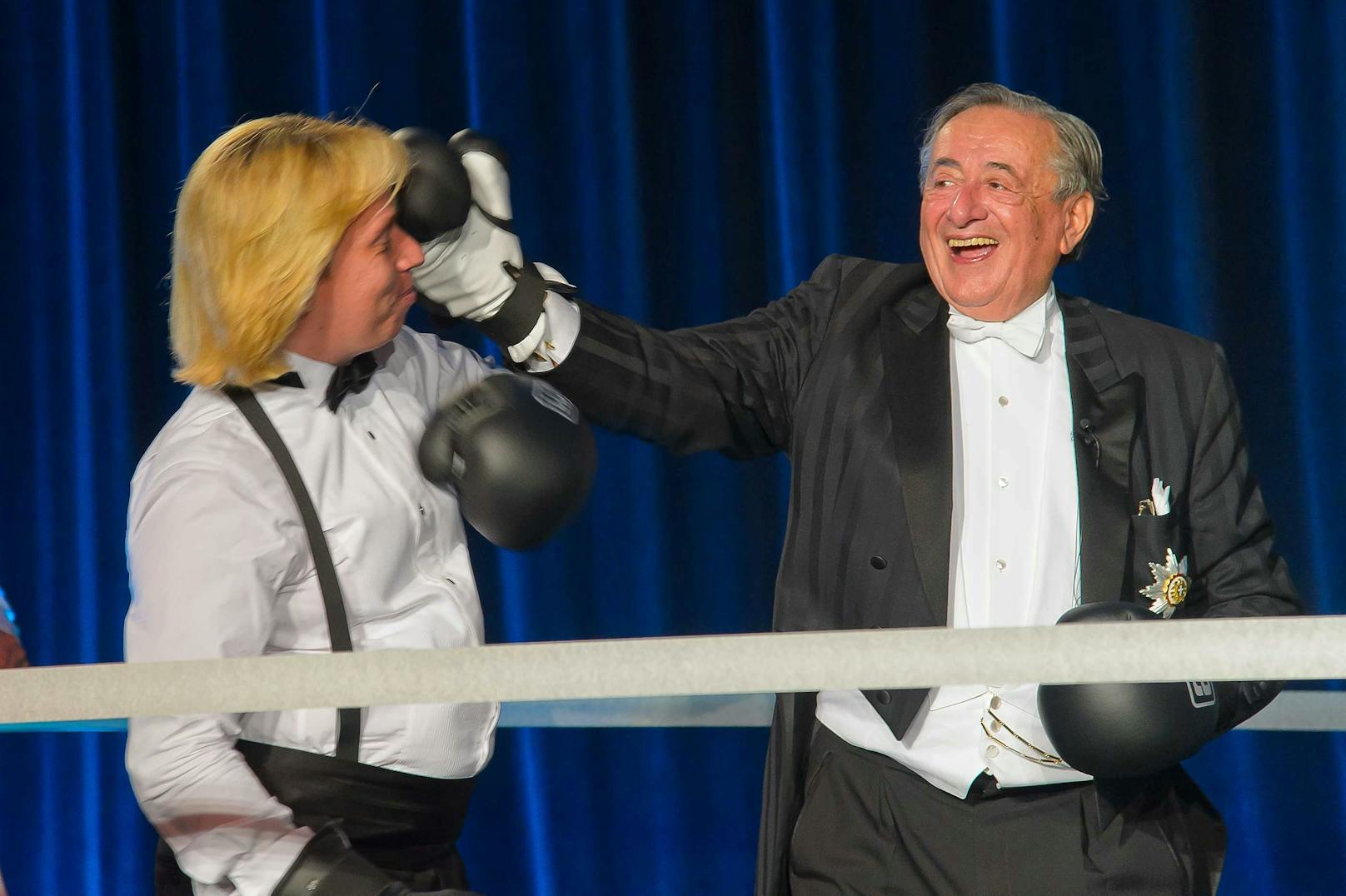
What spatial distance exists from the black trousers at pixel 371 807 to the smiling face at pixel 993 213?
31.6 inches

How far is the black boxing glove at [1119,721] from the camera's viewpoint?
1403 mm

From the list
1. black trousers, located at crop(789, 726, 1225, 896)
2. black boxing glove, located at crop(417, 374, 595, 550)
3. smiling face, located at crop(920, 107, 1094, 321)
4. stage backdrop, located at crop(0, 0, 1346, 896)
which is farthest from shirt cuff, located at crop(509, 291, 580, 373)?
stage backdrop, located at crop(0, 0, 1346, 896)

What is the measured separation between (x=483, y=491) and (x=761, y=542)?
153 cm

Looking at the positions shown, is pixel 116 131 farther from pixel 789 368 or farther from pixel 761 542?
pixel 789 368

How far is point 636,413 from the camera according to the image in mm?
1680

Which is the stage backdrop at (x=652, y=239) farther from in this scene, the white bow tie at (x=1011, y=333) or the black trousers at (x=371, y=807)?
the black trousers at (x=371, y=807)

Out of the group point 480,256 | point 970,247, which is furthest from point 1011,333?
point 480,256

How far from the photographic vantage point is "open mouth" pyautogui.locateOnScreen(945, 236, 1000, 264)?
67.9 inches

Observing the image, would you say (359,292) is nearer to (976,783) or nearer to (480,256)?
(480,256)

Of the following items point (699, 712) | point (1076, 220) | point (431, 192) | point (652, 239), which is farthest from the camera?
point (652, 239)

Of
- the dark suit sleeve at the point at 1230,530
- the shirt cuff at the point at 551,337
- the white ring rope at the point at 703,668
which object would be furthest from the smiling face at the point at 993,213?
the white ring rope at the point at 703,668

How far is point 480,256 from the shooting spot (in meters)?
1.58

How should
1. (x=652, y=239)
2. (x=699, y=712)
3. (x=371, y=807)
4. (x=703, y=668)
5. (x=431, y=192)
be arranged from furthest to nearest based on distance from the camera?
(x=652, y=239) → (x=699, y=712) → (x=431, y=192) → (x=371, y=807) → (x=703, y=668)

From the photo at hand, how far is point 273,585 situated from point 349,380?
0.75 feet
